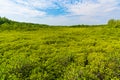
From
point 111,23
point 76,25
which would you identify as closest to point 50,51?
point 111,23

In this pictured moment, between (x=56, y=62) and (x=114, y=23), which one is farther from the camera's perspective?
(x=114, y=23)

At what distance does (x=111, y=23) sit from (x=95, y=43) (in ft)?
50.3

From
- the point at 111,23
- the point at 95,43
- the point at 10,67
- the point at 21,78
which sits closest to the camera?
the point at 21,78

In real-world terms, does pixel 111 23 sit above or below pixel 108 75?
above

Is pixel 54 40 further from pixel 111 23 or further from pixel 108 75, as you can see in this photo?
pixel 111 23

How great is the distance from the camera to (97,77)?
12.7m

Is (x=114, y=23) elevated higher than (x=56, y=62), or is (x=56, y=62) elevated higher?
(x=114, y=23)

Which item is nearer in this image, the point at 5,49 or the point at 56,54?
the point at 56,54

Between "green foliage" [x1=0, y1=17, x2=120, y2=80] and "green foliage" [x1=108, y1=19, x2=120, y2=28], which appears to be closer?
"green foliage" [x1=0, y1=17, x2=120, y2=80]

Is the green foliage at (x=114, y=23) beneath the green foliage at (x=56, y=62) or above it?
above

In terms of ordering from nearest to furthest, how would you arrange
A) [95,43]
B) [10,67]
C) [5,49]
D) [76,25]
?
[10,67] < [5,49] < [95,43] < [76,25]

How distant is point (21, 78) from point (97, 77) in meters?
4.09

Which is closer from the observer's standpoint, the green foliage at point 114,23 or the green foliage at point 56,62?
the green foliage at point 56,62

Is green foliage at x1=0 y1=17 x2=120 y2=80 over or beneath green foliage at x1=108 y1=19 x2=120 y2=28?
beneath
